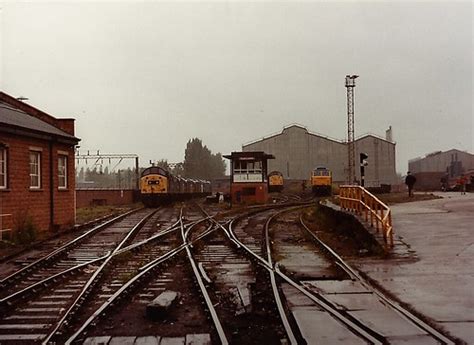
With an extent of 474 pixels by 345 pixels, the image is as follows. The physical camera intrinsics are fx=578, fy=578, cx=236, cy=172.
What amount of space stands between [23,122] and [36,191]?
231cm

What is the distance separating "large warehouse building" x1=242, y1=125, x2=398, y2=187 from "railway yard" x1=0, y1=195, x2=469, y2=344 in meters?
68.4

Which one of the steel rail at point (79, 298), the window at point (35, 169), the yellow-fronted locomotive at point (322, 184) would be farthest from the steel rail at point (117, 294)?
the yellow-fronted locomotive at point (322, 184)

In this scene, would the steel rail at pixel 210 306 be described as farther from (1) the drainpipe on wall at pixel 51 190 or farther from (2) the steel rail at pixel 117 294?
(1) the drainpipe on wall at pixel 51 190

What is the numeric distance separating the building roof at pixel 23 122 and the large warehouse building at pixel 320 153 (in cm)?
6341

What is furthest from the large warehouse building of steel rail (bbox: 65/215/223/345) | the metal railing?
steel rail (bbox: 65/215/223/345)

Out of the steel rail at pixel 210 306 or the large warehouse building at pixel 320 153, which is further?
the large warehouse building at pixel 320 153

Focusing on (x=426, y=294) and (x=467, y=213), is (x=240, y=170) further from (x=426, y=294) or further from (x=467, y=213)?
(x=426, y=294)

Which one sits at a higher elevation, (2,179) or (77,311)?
(2,179)

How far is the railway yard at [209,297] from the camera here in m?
6.45

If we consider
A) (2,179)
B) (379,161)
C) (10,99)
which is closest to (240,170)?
(10,99)

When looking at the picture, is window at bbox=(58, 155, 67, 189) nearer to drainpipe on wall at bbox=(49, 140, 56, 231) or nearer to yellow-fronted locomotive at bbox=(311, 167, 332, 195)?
drainpipe on wall at bbox=(49, 140, 56, 231)

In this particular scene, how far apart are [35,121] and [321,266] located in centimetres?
1363

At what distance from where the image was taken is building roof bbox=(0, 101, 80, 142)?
17.5 meters

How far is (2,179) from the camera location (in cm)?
1702
